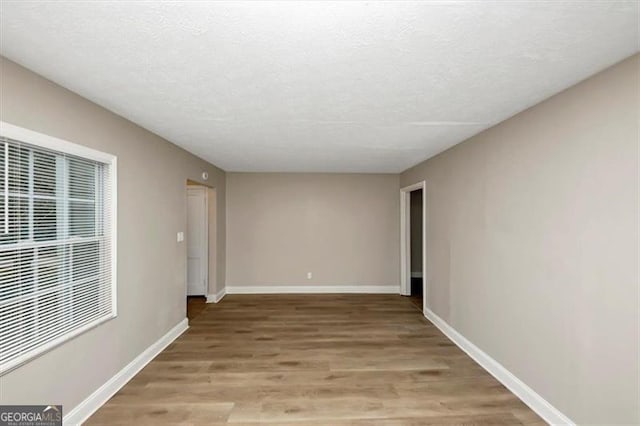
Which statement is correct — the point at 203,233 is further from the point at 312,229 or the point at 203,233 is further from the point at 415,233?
the point at 415,233

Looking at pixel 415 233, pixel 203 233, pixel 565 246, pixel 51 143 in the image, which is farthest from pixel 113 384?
pixel 415 233

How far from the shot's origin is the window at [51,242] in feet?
5.77

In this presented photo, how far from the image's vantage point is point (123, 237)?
272cm

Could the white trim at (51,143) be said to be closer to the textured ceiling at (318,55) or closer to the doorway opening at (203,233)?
the textured ceiling at (318,55)

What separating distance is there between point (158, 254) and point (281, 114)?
82.5 inches

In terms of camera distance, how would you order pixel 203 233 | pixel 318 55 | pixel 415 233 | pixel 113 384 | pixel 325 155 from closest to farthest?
pixel 318 55 → pixel 113 384 → pixel 325 155 → pixel 203 233 → pixel 415 233

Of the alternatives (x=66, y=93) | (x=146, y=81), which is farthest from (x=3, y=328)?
(x=146, y=81)

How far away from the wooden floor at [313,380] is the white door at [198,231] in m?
1.24

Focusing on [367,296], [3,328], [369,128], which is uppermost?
[369,128]

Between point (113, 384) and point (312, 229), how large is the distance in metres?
3.93

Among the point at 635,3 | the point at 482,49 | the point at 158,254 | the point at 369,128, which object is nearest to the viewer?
the point at 635,3

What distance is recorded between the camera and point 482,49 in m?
1.57

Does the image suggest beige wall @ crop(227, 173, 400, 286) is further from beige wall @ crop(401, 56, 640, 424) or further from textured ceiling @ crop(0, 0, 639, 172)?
textured ceiling @ crop(0, 0, 639, 172)

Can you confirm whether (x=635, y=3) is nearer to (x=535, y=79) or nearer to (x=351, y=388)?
(x=535, y=79)
